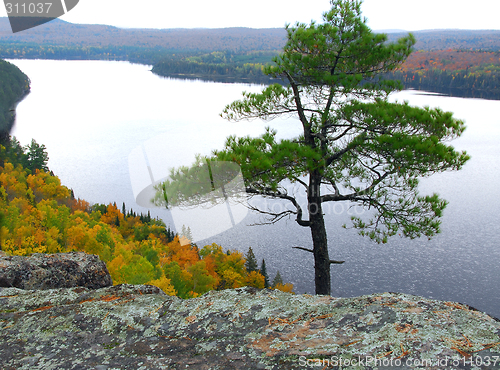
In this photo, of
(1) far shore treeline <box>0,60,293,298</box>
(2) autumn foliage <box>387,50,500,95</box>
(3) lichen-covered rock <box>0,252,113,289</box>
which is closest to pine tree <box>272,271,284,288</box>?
(1) far shore treeline <box>0,60,293,298</box>

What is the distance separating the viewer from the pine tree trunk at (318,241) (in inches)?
270

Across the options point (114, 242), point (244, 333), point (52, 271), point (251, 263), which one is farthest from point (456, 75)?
point (244, 333)

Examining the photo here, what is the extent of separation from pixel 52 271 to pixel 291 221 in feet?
114

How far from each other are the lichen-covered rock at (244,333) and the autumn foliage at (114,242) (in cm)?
1516

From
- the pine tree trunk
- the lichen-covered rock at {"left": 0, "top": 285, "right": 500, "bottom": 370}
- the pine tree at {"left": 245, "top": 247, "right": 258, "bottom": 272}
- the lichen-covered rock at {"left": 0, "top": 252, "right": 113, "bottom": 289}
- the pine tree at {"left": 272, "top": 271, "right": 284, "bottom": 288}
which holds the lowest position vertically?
the pine tree at {"left": 272, "top": 271, "right": 284, "bottom": 288}

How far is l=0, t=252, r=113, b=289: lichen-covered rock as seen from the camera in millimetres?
3441

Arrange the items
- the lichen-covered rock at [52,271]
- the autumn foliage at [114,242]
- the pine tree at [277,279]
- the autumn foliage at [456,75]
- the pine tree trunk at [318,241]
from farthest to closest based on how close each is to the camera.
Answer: the autumn foliage at [456,75]
the pine tree at [277,279]
the autumn foliage at [114,242]
the pine tree trunk at [318,241]
the lichen-covered rock at [52,271]

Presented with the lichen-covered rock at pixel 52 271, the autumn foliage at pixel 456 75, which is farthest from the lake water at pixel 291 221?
the autumn foliage at pixel 456 75

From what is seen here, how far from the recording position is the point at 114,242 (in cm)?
3262

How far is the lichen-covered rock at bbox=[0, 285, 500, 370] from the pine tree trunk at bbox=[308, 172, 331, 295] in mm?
4210

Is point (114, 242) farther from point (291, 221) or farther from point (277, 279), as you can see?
point (291, 221)

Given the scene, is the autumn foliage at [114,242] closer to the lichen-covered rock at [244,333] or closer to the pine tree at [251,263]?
the pine tree at [251,263]

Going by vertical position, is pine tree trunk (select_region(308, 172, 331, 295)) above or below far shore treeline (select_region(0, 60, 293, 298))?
above

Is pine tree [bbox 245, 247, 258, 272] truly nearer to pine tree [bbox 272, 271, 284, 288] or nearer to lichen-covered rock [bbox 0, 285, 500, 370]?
pine tree [bbox 272, 271, 284, 288]
